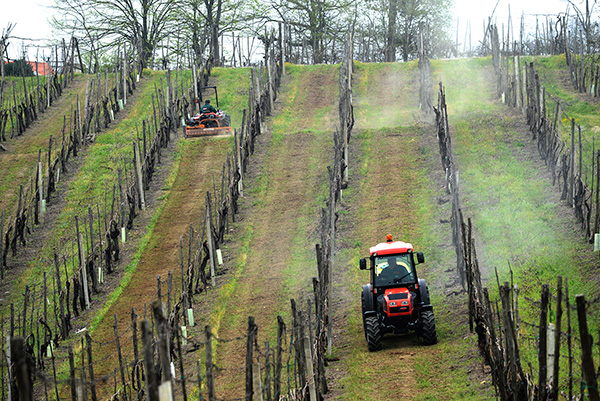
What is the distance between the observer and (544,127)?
19.2 metres

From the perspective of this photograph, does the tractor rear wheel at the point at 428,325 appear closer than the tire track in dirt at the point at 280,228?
Yes

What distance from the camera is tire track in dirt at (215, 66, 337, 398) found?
43.1ft

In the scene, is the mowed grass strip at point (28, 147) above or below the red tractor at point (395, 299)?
above

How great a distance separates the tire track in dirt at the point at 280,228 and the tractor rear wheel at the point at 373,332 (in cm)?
202

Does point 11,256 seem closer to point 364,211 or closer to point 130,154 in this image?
point 130,154

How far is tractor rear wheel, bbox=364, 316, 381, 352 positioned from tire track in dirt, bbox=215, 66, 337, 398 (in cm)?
202

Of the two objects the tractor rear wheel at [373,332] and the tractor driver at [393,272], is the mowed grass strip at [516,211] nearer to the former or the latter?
the tractor driver at [393,272]

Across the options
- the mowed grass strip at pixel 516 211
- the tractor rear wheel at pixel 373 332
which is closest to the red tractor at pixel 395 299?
the tractor rear wheel at pixel 373 332

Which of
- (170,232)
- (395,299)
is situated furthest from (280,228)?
(395,299)

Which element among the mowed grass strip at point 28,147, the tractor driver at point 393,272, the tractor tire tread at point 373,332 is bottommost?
the tractor tire tread at point 373,332

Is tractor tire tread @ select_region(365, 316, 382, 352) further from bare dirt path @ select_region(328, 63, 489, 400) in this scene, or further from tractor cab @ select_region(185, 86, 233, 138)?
tractor cab @ select_region(185, 86, 233, 138)

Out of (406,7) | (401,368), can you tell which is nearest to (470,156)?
(401,368)

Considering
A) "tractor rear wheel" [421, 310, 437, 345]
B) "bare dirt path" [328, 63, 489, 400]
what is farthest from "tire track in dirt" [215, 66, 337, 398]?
"tractor rear wheel" [421, 310, 437, 345]

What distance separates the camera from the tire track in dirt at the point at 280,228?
517 inches
